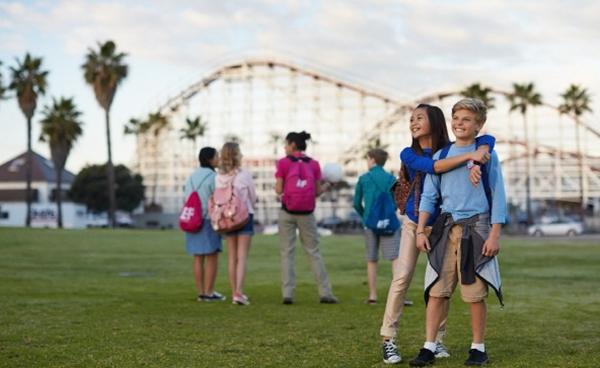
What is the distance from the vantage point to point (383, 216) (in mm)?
9148

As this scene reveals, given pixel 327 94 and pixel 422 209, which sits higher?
pixel 327 94

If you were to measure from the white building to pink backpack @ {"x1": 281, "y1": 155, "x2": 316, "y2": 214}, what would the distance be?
73.8m

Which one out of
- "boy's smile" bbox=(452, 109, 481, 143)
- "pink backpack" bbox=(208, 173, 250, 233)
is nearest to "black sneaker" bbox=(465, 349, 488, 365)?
"boy's smile" bbox=(452, 109, 481, 143)

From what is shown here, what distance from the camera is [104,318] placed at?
309 inches

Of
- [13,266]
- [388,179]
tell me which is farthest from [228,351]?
[13,266]

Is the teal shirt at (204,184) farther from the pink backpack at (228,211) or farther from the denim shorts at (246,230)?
the denim shorts at (246,230)

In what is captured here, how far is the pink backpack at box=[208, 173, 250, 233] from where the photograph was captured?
9.20 m

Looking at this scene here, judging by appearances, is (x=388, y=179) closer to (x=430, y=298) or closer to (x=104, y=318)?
(x=104, y=318)

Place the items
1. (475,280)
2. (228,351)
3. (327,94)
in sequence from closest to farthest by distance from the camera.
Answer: (475,280)
(228,351)
(327,94)

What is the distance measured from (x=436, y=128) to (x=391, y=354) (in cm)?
141

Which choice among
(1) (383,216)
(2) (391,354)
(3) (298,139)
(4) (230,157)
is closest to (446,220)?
(2) (391,354)

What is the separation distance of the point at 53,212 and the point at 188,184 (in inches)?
2661

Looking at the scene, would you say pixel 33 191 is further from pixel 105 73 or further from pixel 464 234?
pixel 464 234

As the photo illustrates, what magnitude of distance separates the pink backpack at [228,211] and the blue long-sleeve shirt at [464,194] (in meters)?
4.13
